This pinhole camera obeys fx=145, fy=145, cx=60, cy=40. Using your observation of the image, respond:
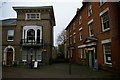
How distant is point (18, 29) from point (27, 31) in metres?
1.63

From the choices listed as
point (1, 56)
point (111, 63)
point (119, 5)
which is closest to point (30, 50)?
point (1, 56)

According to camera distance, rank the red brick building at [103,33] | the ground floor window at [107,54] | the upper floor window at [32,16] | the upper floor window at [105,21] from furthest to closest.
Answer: the upper floor window at [32,16]
the upper floor window at [105,21]
the ground floor window at [107,54]
the red brick building at [103,33]

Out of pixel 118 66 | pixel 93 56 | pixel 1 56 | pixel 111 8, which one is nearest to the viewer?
pixel 118 66

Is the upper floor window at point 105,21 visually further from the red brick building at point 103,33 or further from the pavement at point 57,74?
the pavement at point 57,74

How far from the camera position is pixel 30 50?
944 inches

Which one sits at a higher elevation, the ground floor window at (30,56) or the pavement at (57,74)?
the ground floor window at (30,56)

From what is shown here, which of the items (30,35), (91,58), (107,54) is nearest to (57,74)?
(107,54)

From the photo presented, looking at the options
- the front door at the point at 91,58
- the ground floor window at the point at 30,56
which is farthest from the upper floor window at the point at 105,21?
the ground floor window at the point at 30,56

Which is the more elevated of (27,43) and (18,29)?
(18,29)

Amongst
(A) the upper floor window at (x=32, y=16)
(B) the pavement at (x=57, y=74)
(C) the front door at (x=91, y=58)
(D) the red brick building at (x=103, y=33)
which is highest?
(A) the upper floor window at (x=32, y=16)

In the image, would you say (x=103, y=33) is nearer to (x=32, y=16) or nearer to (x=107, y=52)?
(x=107, y=52)

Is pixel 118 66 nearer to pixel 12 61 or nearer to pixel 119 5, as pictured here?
pixel 119 5

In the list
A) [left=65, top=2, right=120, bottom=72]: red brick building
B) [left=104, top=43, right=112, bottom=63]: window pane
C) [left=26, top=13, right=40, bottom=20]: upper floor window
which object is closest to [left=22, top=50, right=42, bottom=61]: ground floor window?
[left=26, top=13, right=40, bottom=20]: upper floor window

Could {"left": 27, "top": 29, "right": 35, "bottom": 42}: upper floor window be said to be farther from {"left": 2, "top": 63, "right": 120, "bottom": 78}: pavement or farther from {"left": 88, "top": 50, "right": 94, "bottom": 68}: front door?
{"left": 88, "top": 50, "right": 94, "bottom": 68}: front door
